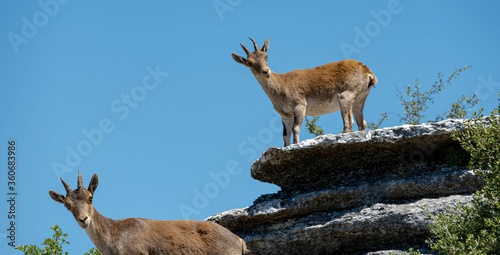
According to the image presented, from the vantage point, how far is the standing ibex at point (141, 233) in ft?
52.0

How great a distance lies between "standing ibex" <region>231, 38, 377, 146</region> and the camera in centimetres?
2109

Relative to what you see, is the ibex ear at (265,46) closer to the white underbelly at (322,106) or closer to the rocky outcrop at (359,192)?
the white underbelly at (322,106)

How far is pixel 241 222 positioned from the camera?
1961 centimetres

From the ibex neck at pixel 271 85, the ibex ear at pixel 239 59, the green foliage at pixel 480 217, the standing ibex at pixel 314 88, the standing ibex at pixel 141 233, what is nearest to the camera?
the green foliage at pixel 480 217

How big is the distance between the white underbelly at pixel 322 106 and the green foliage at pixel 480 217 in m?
5.66

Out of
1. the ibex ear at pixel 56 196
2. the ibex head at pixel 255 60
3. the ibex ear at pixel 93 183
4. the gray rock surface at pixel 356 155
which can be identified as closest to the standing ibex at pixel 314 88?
the ibex head at pixel 255 60

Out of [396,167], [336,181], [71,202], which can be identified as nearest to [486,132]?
[396,167]

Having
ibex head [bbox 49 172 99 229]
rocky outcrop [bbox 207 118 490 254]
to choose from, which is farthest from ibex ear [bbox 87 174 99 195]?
rocky outcrop [bbox 207 118 490 254]

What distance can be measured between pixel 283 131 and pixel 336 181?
3085mm

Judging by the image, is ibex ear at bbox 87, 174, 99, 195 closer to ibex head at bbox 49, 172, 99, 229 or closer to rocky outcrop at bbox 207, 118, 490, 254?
ibex head at bbox 49, 172, 99, 229

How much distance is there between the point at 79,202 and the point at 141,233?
165 centimetres

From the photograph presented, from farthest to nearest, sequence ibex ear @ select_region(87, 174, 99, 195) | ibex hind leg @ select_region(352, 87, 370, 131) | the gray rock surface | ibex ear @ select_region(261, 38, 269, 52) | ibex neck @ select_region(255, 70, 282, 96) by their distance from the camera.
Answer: ibex ear @ select_region(261, 38, 269, 52) < ibex hind leg @ select_region(352, 87, 370, 131) < ibex neck @ select_region(255, 70, 282, 96) < the gray rock surface < ibex ear @ select_region(87, 174, 99, 195)

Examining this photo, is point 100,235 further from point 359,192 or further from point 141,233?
point 359,192

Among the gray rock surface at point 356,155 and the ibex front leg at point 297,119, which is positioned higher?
the ibex front leg at point 297,119
